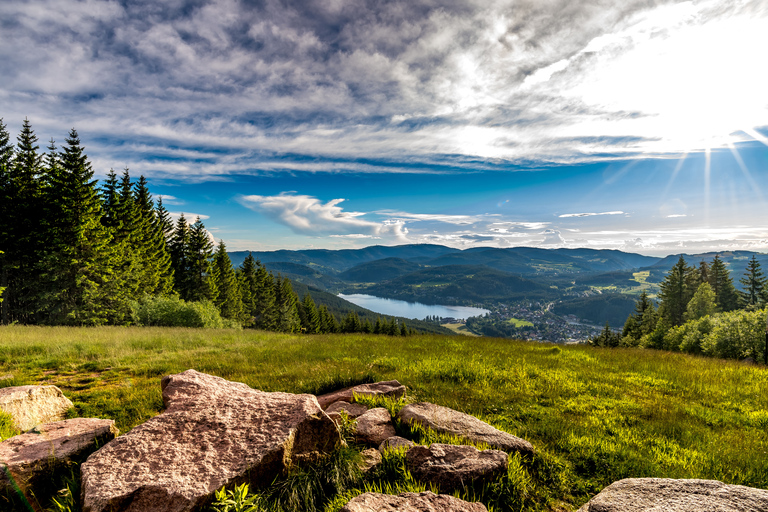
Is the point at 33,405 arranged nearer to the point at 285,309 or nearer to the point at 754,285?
the point at 285,309

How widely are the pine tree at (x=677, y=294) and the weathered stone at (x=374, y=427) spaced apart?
64820 millimetres

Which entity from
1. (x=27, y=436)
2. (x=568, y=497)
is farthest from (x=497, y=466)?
(x=27, y=436)

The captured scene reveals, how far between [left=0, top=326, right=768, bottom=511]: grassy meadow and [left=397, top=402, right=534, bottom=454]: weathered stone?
25cm

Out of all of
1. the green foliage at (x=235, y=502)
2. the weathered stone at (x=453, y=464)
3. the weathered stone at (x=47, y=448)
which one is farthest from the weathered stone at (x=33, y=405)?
the weathered stone at (x=453, y=464)

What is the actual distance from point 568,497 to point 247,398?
4.78 meters

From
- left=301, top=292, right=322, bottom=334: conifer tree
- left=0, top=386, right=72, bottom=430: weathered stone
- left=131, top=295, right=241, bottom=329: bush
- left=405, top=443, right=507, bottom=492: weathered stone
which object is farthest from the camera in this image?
left=301, top=292, right=322, bottom=334: conifer tree

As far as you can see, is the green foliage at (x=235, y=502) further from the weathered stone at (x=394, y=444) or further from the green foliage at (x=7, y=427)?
the green foliage at (x=7, y=427)

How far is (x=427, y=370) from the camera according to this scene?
9.19 metres

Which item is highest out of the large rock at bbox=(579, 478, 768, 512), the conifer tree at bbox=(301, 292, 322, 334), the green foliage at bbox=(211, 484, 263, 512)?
the large rock at bbox=(579, 478, 768, 512)

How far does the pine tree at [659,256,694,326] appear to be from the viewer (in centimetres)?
5122

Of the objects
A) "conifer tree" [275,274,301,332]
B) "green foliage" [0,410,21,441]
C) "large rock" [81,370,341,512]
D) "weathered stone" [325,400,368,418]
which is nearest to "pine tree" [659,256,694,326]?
"weathered stone" [325,400,368,418]

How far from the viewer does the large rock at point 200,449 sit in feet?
10.2

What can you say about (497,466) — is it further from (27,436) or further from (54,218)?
(54,218)

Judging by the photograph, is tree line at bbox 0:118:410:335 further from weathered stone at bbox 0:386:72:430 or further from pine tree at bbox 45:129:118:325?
weathered stone at bbox 0:386:72:430
